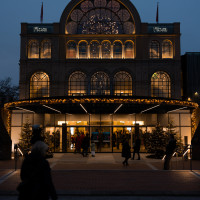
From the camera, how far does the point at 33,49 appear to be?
1547 inches

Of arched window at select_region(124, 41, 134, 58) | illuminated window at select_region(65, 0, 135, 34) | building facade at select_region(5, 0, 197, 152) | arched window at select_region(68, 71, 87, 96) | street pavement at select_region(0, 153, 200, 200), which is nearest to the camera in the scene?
street pavement at select_region(0, 153, 200, 200)

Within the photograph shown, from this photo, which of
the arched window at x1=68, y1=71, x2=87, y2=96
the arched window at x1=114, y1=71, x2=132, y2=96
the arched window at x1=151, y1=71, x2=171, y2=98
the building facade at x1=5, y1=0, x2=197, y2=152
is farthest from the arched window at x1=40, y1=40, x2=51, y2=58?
the arched window at x1=151, y1=71, x2=171, y2=98

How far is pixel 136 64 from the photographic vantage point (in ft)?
127

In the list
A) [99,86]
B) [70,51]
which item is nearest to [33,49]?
[70,51]

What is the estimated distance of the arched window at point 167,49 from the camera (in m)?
39.3

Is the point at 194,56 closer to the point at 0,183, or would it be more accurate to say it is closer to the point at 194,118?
the point at 194,118

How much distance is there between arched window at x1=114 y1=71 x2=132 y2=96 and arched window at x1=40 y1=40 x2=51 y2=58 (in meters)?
8.49

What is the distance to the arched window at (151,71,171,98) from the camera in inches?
1515

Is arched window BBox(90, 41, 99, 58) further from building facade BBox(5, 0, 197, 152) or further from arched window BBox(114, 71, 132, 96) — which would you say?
arched window BBox(114, 71, 132, 96)

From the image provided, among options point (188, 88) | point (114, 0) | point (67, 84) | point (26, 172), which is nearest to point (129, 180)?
point (26, 172)

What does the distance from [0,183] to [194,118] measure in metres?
22.8

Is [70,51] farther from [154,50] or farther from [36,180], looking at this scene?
[36,180]

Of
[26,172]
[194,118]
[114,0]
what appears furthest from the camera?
[114,0]

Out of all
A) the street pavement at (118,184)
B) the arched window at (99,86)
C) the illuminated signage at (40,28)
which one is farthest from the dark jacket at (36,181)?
the illuminated signage at (40,28)
